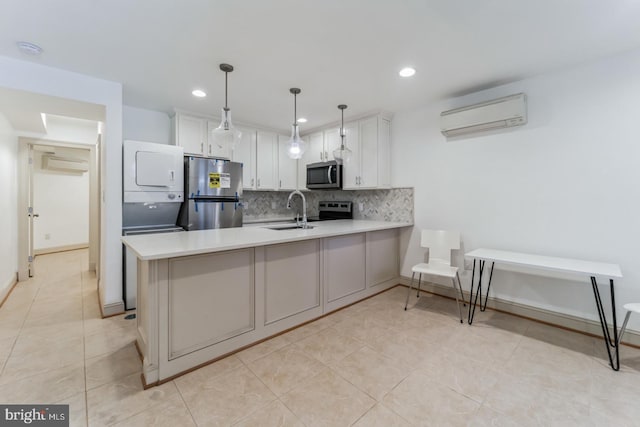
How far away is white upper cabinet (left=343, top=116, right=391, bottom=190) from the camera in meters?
3.70

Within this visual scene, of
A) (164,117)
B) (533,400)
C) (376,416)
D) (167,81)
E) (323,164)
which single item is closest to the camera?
(376,416)

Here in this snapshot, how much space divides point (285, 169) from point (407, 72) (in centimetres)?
258

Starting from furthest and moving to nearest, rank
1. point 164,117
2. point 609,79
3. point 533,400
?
point 164,117 < point 609,79 < point 533,400

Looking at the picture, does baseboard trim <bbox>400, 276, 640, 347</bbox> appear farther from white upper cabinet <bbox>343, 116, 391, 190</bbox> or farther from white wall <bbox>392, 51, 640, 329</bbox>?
white upper cabinet <bbox>343, 116, 391, 190</bbox>

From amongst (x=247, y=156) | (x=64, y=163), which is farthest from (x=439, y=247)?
(x=64, y=163)

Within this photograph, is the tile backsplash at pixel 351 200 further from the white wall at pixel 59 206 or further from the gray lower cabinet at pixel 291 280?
the white wall at pixel 59 206

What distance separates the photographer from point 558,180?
2.53 m

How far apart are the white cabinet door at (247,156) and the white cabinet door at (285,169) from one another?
0.47m

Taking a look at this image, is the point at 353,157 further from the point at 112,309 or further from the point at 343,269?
the point at 112,309

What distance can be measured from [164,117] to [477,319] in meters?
4.46

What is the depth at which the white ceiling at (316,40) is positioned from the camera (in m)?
1.69

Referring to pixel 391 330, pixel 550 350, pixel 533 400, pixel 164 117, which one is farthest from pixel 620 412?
pixel 164 117

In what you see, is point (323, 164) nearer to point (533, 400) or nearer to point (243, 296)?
point (243, 296)

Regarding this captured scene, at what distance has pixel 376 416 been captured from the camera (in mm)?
1480
